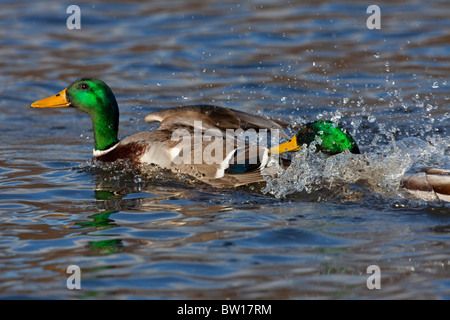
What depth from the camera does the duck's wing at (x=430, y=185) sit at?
518 cm

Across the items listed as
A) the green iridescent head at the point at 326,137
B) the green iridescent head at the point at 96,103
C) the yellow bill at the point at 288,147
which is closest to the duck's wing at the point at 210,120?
the green iridescent head at the point at 96,103

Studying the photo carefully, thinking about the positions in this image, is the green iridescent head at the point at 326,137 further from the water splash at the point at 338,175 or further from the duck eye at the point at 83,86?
the duck eye at the point at 83,86

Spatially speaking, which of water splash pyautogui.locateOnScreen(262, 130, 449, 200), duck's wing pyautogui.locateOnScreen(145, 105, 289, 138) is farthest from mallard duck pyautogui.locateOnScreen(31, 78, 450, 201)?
water splash pyautogui.locateOnScreen(262, 130, 449, 200)

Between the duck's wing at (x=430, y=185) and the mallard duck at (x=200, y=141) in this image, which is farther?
the mallard duck at (x=200, y=141)

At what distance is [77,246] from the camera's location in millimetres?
4703

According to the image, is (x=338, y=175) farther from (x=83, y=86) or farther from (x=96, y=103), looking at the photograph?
(x=83, y=86)

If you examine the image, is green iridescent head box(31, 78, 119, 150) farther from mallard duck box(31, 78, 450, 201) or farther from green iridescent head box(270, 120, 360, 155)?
green iridescent head box(270, 120, 360, 155)

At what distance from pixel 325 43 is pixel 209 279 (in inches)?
256

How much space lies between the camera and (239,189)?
19.1 ft

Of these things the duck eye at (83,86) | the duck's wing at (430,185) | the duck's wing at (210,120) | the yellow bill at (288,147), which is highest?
the duck eye at (83,86)

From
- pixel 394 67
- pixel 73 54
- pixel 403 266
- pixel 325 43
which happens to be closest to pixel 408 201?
pixel 403 266

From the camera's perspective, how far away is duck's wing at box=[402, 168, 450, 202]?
17.0 ft

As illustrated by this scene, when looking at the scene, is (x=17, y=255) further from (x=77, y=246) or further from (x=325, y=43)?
(x=325, y=43)

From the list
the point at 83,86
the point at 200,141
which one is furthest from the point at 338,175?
the point at 83,86
